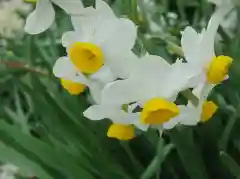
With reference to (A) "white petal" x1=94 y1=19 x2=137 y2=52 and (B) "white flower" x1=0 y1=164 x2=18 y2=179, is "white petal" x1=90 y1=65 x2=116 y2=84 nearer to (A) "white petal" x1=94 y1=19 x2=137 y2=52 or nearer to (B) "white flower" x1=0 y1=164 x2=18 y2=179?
(A) "white petal" x1=94 y1=19 x2=137 y2=52

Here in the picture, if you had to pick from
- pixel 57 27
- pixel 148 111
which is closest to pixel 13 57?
pixel 57 27

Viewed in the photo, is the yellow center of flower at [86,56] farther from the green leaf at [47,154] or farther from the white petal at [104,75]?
the green leaf at [47,154]

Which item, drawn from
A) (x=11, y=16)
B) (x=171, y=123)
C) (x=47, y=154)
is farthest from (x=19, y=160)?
(x=11, y=16)

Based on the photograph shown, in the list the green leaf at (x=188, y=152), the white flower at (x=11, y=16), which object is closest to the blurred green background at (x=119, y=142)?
the green leaf at (x=188, y=152)

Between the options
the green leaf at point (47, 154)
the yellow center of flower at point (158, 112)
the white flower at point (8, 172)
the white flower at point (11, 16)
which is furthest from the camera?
the white flower at point (11, 16)

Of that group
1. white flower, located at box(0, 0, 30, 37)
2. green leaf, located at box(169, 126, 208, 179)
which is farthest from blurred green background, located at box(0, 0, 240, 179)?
white flower, located at box(0, 0, 30, 37)
